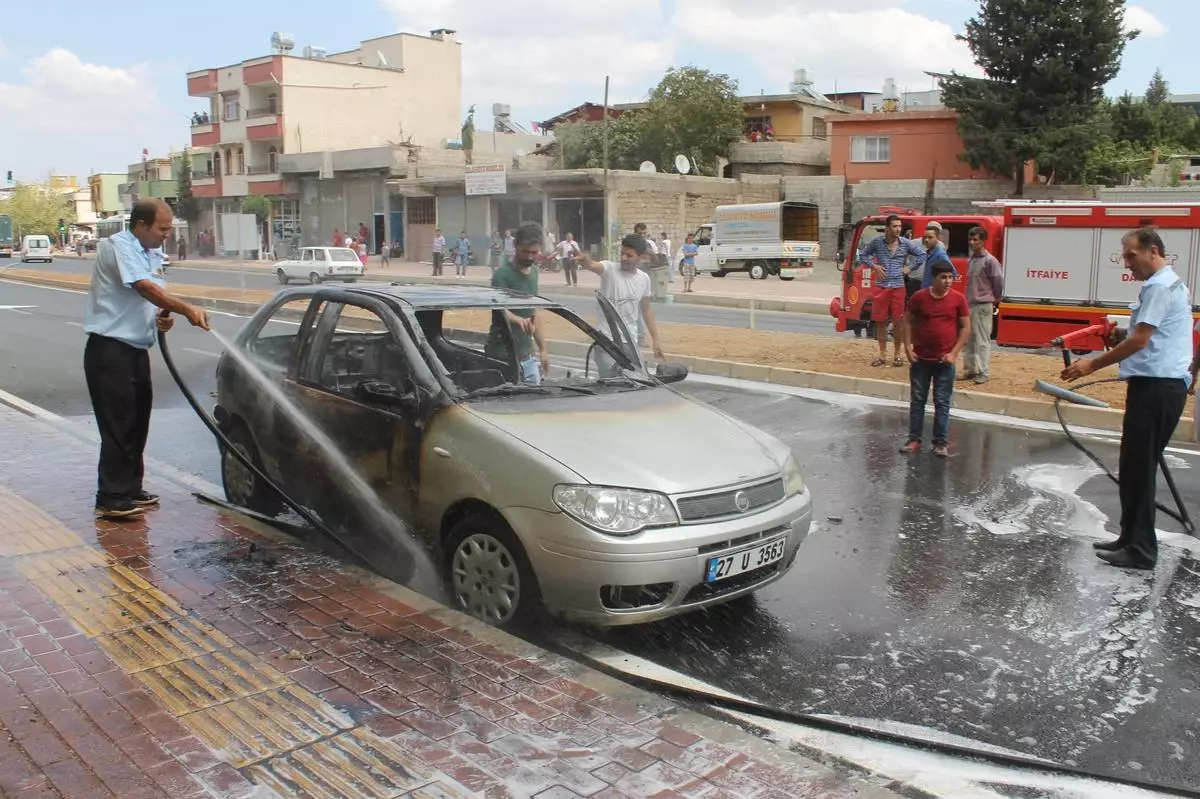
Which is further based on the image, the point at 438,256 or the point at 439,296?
the point at 438,256

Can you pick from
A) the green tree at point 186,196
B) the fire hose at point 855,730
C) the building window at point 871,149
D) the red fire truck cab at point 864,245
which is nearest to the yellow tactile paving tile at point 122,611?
the fire hose at point 855,730

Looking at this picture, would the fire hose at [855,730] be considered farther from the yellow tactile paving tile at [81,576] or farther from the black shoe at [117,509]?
the black shoe at [117,509]

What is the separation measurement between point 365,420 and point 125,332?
58.1 inches

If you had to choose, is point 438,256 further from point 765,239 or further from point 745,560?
point 745,560

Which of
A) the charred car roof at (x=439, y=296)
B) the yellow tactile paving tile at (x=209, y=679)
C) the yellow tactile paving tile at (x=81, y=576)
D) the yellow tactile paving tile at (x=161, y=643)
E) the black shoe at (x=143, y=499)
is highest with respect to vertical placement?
the charred car roof at (x=439, y=296)

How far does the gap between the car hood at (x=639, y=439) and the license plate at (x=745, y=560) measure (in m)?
0.31

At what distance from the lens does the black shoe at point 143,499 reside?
5.72 m

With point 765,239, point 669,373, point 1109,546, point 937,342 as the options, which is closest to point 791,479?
point 669,373

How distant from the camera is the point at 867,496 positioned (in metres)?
7.09

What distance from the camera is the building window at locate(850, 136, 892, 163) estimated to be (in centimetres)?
4372

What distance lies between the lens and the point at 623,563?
13.0 feet

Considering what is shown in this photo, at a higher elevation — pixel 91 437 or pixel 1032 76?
pixel 1032 76

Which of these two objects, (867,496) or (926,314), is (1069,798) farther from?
(926,314)

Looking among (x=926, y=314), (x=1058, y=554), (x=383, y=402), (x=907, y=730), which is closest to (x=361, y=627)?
(x=383, y=402)
